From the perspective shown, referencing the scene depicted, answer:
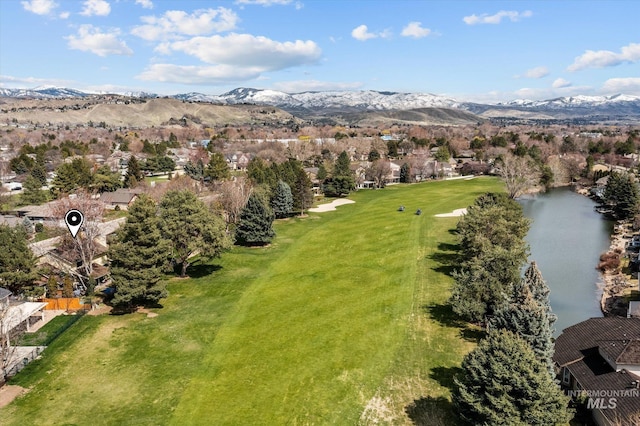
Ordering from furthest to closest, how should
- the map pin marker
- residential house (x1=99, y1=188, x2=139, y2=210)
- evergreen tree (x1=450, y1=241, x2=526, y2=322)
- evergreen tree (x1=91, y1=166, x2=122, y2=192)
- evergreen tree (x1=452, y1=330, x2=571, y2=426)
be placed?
evergreen tree (x1=91, y1=166, x2=122, y2=192) < residential house (x1=99, y1=188, x2=139, y2=210) < the map pin marker < evergreen tree (x1=450, y1=241, x2=526, y2=322) < evergreen tree (x1=452, y1=330, x2=571, y2=426)

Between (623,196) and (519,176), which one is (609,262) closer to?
(623,196)

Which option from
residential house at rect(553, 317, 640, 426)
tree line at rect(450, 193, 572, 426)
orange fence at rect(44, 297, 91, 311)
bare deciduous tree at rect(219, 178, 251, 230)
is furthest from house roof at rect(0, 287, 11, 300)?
residential house at rect(553, 317, 640, 426)

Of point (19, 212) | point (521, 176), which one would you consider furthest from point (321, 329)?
point (521, 176)

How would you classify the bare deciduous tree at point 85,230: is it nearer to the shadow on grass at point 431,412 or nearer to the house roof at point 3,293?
the house roof at point 3,293

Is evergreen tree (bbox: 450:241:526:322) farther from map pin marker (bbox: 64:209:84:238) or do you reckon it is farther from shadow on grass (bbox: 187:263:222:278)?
map pin marker (bbox: 64:209:84:238)

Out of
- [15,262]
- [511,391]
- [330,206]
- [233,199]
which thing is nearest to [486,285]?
[511,391]

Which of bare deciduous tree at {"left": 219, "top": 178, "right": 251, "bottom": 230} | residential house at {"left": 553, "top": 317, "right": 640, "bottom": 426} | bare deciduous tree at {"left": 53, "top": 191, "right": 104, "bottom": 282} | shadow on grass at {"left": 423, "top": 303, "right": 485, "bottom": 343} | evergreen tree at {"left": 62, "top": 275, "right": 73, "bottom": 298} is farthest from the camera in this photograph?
bare deciduous tree at {"left": 219, "top": 178, "right": 251, "bottom": 230}
